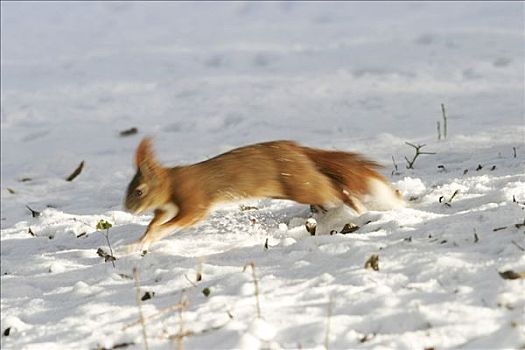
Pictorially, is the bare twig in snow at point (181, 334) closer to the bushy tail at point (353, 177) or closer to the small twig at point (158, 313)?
the small twig at point (158, 313)

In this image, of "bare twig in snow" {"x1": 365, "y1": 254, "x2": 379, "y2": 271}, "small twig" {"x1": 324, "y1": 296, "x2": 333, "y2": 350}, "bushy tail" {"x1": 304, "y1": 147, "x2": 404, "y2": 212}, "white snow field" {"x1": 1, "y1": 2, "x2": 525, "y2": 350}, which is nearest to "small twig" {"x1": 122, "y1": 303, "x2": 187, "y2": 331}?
"white snow field" {"x1": 1, "y1": 2, "x2": 525, "y2": 350}

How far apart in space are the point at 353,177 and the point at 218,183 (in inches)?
26.7

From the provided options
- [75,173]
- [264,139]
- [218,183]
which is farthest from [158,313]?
[264,139]

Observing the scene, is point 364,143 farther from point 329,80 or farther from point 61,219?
point 61,219

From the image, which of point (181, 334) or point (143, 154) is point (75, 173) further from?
point (181, 334)

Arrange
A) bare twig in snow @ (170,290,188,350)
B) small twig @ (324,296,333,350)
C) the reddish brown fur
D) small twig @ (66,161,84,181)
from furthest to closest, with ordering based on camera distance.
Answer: small twig @ (66,161,84,181), the reddish brown fur, bare twig in snow @ (170,290,188,350), small twig @ (324,296,333,350)

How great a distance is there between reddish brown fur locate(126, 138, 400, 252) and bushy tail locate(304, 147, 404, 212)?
6cm

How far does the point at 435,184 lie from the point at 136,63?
5603 millimetres

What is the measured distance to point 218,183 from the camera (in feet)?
14.5

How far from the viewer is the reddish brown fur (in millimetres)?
4418

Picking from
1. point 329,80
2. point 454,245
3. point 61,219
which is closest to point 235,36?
point 329,80

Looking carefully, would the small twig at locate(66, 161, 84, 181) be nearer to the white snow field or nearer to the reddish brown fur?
the white snow field

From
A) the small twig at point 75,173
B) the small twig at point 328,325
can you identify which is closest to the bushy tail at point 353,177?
the small twig at point 328,325

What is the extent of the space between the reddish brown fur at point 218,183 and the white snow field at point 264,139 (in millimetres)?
210
